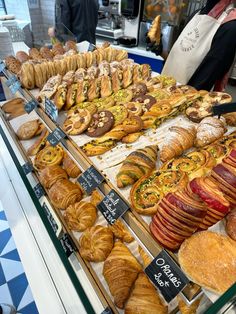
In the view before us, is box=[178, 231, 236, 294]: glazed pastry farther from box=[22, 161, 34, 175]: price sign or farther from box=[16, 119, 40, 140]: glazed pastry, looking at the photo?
box=[16, 119, 40, 140]: glazed pastry

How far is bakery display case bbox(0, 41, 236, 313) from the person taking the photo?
0.57 m

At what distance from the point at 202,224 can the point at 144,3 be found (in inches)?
135

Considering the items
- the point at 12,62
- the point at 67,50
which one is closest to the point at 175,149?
the point at 12,62

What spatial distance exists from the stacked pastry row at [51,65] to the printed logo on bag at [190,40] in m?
0.58

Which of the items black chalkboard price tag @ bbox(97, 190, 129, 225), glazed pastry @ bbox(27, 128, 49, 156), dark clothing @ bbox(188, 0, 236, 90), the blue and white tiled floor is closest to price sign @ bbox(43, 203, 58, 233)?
black chalkboard price tag @ bbox(97, 190, 129, 225)

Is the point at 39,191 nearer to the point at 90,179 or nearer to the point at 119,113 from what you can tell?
the point at 90,179

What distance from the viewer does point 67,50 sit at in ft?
6.39

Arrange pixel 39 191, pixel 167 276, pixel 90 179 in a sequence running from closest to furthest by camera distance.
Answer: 1. pixel 167 276
2. pixel 90 179
3. pixel 39 191

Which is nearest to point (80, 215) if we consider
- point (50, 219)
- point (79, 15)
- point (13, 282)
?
point (50, 219)

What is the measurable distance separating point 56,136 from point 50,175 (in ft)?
0.61

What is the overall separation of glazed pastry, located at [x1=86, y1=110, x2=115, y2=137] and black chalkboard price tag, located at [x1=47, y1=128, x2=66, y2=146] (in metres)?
0.18

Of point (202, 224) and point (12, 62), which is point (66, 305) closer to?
point (202, 224)

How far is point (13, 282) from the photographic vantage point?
5.86ft

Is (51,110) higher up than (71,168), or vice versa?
(51,110)
